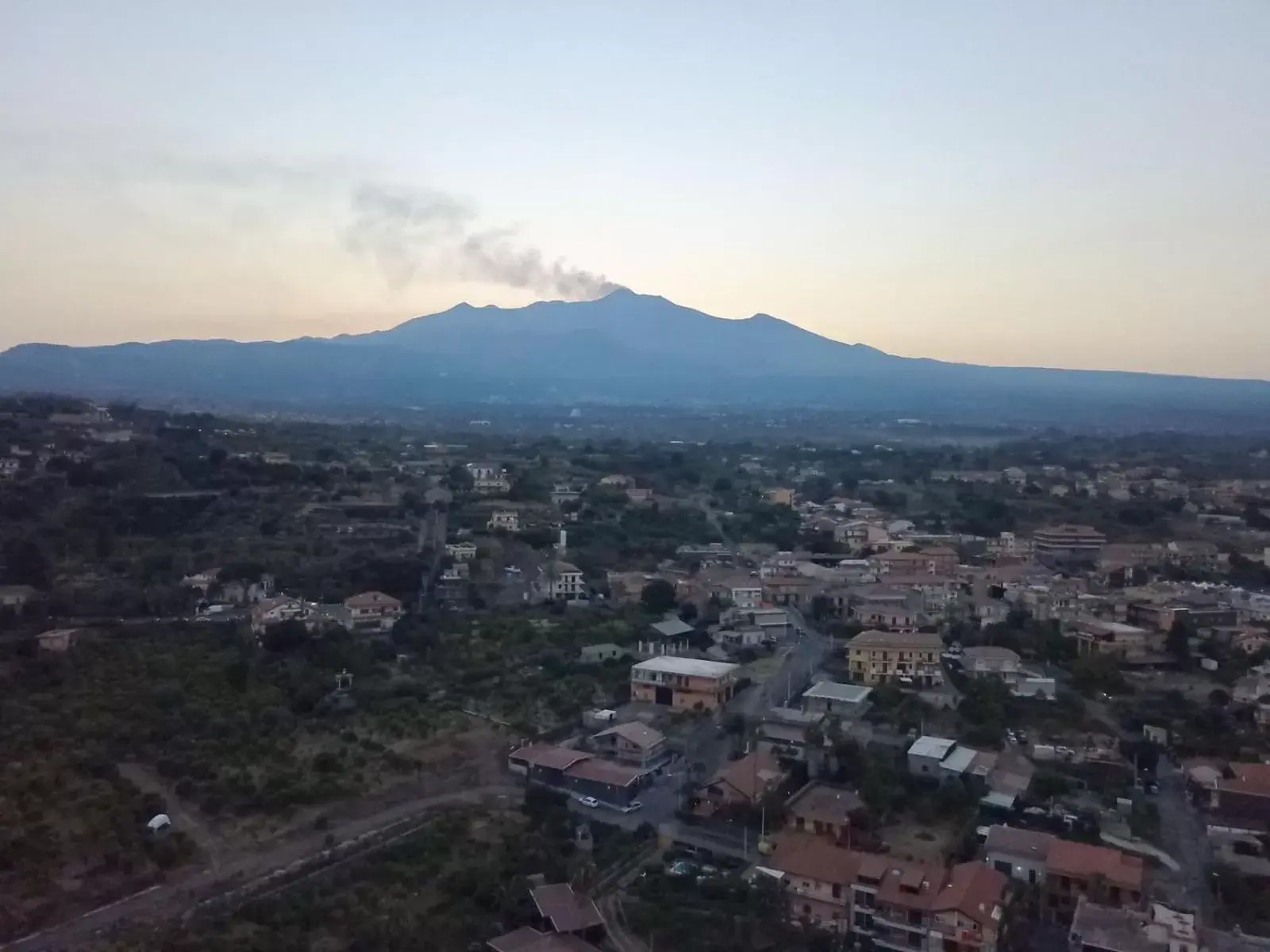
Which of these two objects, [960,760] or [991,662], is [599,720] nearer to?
[960,760]

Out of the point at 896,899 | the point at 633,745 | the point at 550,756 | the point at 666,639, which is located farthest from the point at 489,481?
the point at 896,899

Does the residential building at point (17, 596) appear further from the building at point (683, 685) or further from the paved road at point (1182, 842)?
the paved road at point (1182, 842)

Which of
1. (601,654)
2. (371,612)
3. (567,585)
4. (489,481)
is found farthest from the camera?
(489,481)

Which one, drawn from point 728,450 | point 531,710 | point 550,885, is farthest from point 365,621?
point 728,450

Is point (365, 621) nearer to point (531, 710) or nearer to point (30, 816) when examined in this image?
point (531, 710)

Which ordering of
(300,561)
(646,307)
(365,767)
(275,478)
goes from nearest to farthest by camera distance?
1. (365,767)
2. (300,561)
3. (275,478)
4. (646,307)

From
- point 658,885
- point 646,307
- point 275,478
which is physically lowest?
point 658,885

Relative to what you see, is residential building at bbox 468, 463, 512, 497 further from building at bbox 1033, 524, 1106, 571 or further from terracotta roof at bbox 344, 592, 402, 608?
building at bbox 1033, 524, 1106, 571
